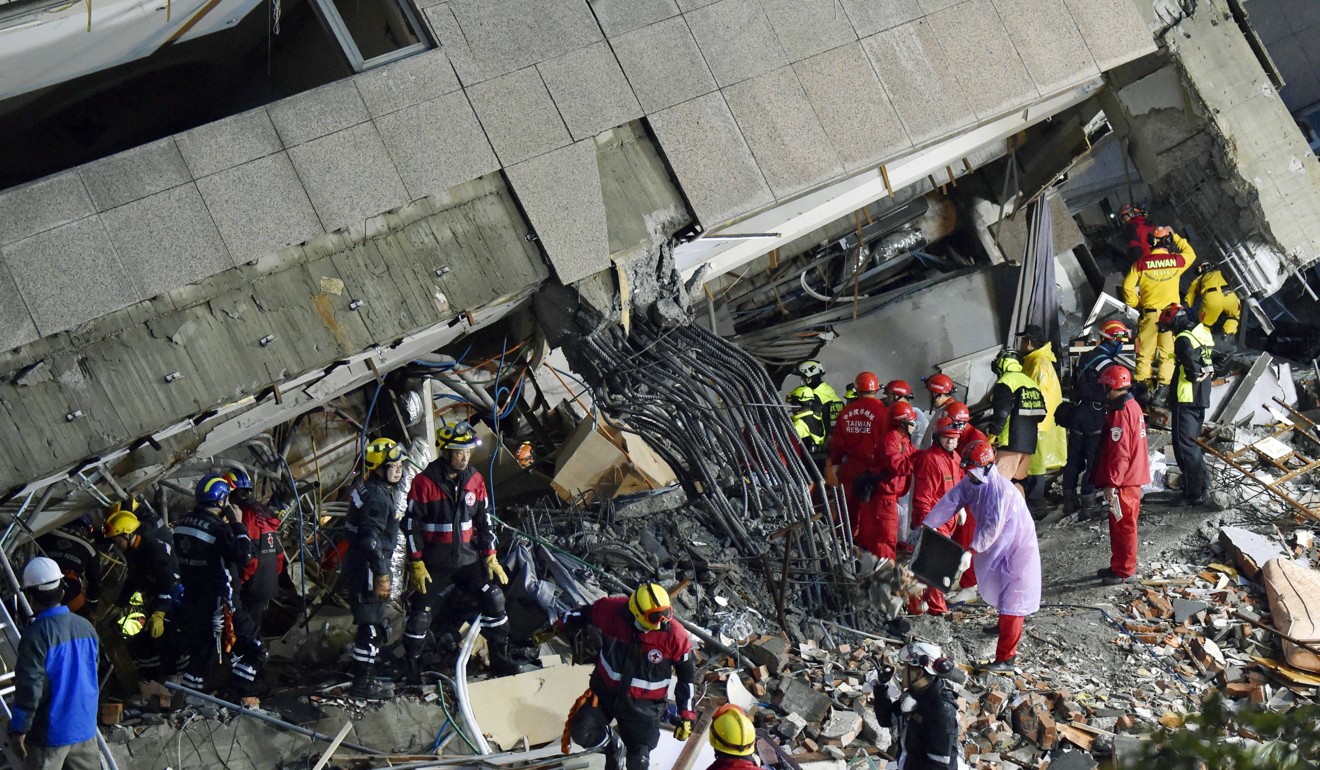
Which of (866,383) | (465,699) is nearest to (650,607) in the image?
(465,699)

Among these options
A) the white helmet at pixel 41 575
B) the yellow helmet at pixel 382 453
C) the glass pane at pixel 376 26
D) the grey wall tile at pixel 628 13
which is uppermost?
the glass pane at pixel 376 26

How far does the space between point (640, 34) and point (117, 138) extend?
442cm

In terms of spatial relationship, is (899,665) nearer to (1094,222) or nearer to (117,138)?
(117,138)

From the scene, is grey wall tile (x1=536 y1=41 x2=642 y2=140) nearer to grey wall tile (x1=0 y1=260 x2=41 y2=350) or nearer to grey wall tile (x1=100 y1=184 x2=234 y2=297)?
grey wall tile (x1=100 y1=184 x2=234 y2=297)

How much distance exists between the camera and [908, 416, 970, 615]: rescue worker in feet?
34.2

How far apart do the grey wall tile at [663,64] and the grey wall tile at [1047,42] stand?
2946 millimetres

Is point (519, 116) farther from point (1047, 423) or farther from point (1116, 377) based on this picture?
point (1047, 423)

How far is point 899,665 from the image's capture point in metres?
9.30

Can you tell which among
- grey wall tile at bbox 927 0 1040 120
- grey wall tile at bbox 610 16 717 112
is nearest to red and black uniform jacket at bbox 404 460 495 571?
grey wall tile at bbox 610 16 717 112

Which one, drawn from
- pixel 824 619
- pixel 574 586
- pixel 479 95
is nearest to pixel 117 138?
pixel 479 95

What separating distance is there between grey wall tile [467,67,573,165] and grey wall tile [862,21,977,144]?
9.38ft

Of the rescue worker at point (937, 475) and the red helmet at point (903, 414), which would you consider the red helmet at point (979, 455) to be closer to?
the rescue worker at point (937, 475)

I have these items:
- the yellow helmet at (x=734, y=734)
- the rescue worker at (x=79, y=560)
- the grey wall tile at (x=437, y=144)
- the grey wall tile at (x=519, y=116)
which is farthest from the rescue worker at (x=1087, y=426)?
the rescue worker at (x=79, y=560)

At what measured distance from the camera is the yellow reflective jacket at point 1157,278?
1326 cm
